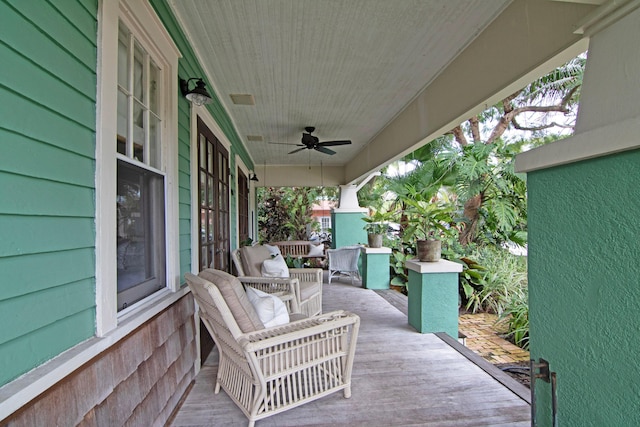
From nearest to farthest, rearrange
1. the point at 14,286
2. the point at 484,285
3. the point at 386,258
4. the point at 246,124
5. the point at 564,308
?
the point at 14,286
the point at 564,308
the point at 246,124
the point at 484,285
the point at 386,258

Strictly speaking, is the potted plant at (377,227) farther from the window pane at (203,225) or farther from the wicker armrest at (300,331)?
the wicker armrest at (300,331)

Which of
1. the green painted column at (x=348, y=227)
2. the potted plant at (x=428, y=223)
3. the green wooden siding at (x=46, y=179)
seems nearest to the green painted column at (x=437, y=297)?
the potted plant at (x=428, y=223)

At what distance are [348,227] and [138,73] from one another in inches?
262

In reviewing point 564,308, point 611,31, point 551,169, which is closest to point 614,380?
point 564,308

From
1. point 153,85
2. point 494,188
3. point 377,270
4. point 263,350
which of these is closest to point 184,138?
point 153,85

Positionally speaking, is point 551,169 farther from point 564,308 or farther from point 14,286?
point 14,286

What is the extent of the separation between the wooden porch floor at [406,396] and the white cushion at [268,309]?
0.57 m

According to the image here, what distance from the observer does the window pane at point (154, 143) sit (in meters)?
1.94

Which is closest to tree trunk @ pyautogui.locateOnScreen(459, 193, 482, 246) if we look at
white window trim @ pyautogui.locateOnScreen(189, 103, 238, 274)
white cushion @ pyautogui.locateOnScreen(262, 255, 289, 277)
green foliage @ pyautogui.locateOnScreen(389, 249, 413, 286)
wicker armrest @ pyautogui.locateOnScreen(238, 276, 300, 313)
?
green foliage @ pyautogui.locateOnScreen(389, 249, 413, 286)

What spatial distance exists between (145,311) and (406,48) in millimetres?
2590

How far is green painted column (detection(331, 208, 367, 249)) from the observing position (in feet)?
26.6

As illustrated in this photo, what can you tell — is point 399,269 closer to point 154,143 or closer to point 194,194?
point 194,194

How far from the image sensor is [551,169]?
55.9 inches

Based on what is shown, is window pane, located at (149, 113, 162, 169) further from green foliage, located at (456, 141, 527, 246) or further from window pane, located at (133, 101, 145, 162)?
green foliage, located at (456, 141, 527, 246)
